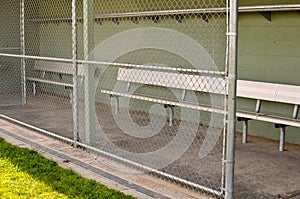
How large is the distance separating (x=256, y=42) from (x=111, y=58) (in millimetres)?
3612

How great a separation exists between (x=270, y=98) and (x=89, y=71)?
2.60 metres

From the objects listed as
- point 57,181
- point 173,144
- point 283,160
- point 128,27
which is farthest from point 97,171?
point 128,27

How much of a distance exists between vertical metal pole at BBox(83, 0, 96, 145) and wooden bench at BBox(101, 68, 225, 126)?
4.63 feet

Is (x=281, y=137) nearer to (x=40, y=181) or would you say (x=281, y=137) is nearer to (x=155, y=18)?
(x=40, y=181)

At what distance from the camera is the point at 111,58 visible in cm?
948

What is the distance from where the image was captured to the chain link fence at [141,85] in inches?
222

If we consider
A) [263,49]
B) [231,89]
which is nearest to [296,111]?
[263,49]

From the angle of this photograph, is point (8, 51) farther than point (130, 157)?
Yes

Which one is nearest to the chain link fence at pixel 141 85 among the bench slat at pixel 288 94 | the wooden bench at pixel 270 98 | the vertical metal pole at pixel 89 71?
the vertical metal pole at pixel 89 71

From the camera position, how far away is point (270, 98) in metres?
6.34

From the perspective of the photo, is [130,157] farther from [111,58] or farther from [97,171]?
[111,58]

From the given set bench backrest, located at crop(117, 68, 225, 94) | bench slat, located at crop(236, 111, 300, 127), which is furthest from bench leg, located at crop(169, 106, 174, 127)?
bench slat, located at crop(236, 111, 300, 127)

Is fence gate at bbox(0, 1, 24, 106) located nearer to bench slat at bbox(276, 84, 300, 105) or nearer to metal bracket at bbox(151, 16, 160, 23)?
metal bracket at bbox(151, 16, 160, 23)

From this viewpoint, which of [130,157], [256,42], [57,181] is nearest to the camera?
[57,181]
